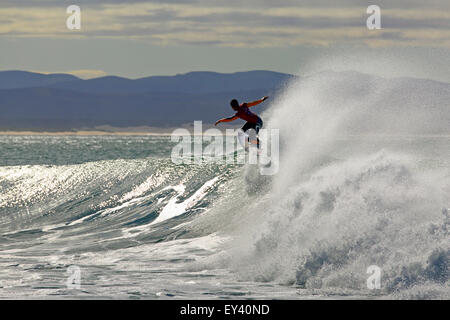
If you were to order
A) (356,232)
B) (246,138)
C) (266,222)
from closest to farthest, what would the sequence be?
(356,232), (266,222), (246,138)

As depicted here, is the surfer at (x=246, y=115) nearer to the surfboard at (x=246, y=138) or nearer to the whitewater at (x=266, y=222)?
the surfboard at (x=246, y=138)

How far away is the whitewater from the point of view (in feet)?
49.0

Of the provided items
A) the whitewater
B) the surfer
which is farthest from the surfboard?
the whitewater

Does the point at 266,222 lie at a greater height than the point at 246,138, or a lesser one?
lesser

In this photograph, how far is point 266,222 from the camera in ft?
61.1

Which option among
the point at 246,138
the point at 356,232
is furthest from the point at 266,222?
the point at 246,138

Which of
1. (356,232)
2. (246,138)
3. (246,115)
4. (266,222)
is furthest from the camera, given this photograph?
(246,138)

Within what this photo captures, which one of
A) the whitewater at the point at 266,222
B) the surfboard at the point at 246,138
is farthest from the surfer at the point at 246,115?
the whitewater at the point at 266,222

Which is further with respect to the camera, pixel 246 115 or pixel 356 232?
pixel 246 115

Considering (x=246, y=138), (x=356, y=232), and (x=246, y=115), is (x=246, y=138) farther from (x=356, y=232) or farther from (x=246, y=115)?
(x=356, y=232)

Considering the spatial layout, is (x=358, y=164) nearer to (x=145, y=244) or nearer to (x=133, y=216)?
(x=145, y=244)

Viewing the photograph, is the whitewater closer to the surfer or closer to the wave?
the wave

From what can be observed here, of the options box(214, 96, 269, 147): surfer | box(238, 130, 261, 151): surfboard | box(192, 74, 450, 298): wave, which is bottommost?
box(192, 74, 450, 298): wave

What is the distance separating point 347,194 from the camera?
1808cm
